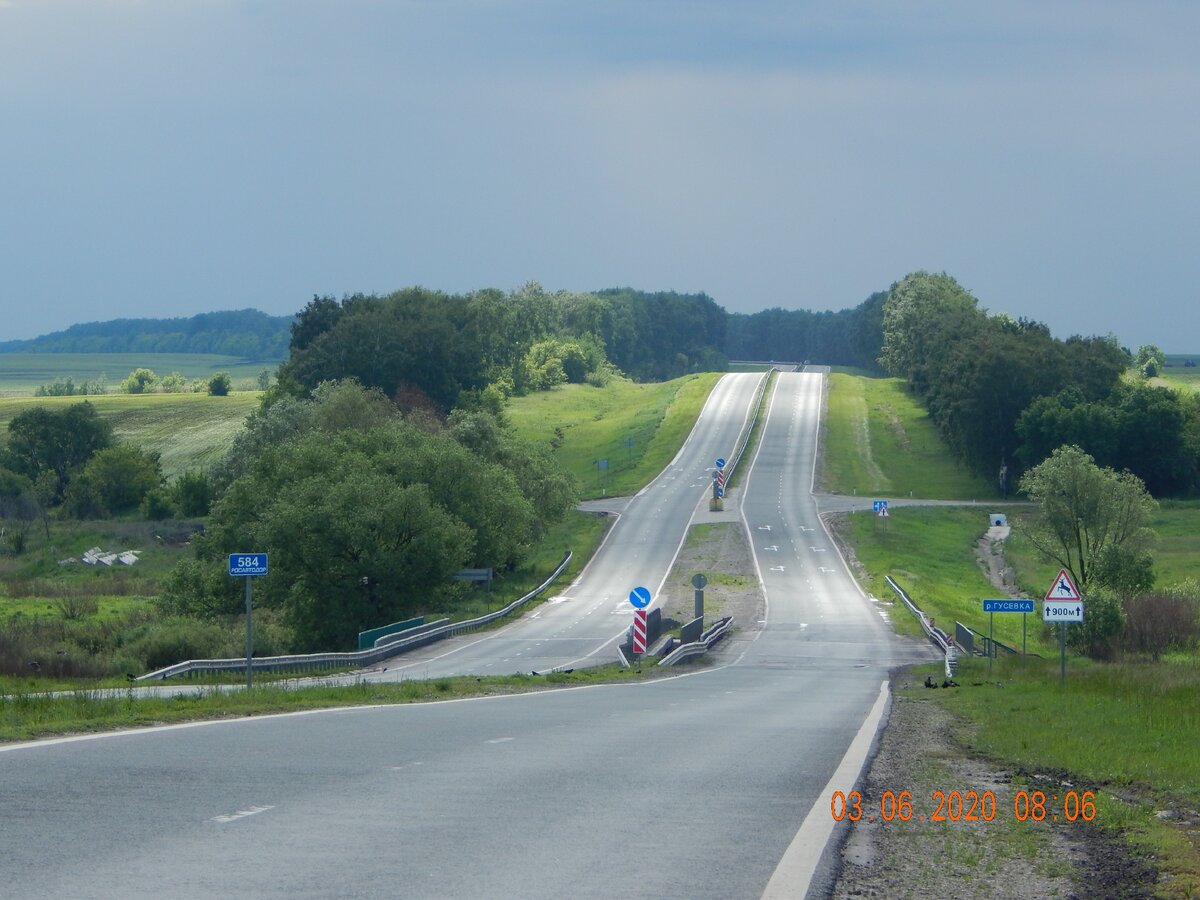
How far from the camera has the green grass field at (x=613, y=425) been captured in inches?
4146

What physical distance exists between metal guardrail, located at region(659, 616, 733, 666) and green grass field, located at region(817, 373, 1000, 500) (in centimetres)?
4492

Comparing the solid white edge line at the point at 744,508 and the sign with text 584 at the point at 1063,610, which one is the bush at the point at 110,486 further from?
the sign with text 584 at the point at 1063,610

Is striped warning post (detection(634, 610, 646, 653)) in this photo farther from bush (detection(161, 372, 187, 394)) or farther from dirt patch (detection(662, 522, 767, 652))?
A: bush (detection(161, 372, 187, 394))

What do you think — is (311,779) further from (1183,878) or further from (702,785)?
(1183,878)

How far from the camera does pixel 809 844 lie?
8406 mm

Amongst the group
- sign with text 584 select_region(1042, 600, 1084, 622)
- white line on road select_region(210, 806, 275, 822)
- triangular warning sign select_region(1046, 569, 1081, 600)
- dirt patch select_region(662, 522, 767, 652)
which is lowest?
dirt patch select_region(662, 522, 767, 652)

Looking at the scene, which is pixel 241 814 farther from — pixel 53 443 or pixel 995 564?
pixel 53 443

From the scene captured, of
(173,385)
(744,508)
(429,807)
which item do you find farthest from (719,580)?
(173,385)

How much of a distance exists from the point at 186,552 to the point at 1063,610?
68988 mm

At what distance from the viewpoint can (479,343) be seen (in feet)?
395

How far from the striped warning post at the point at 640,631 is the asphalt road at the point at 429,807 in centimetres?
2347

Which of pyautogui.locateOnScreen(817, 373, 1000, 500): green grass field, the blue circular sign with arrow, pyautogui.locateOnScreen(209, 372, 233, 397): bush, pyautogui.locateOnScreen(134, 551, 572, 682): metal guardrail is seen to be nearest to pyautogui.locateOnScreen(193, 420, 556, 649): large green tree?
pyautogui.locateOnScreen(134, 551, 572, 682): metal guardrail

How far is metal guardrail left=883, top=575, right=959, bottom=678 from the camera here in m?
38.1

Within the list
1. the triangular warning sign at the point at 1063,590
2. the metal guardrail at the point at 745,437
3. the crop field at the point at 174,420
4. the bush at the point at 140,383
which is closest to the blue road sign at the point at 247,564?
the triangular warning sign at the point at 1063,590
